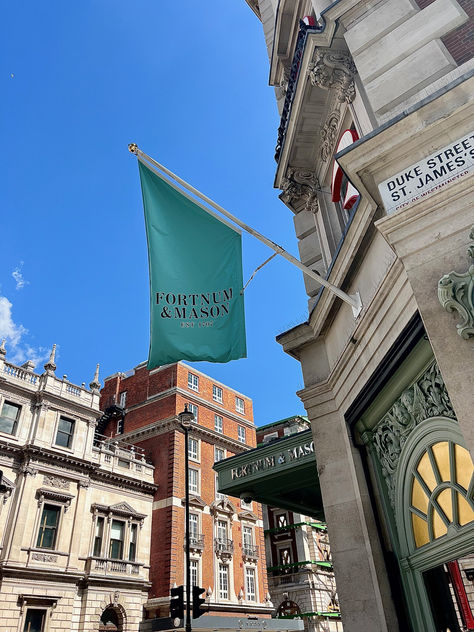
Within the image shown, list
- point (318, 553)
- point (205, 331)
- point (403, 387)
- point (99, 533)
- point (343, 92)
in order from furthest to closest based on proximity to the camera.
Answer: point (318, 553)
point (99, 533)
point (343, 92)
point (205, 331)
point (403, 387)

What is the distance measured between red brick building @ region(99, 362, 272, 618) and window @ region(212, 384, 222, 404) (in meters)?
0.10

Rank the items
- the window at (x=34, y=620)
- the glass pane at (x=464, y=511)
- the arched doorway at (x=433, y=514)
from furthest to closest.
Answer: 1. the window at (x=34, y=620)
2. the arched doorway at (x=433, y=514)
3. the glass pane at (x=464, y=511)

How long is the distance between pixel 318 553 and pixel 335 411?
149 ft

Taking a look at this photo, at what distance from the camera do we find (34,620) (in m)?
26.1

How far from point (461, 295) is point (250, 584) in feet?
135

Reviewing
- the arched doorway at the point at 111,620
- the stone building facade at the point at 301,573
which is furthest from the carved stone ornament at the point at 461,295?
the stone building facade at the point at 301,573

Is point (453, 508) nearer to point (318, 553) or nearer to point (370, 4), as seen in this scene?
point (370, 4)

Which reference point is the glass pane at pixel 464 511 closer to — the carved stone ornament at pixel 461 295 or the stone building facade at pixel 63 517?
the carved stone ornament at pixel 461 295

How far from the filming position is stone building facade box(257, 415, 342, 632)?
144 ft

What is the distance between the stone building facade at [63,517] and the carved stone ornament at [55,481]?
6cm

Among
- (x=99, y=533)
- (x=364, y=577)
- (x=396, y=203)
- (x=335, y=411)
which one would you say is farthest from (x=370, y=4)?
(x=99, y=533)

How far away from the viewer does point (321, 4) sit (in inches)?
328

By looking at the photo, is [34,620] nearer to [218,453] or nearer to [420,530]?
[218,453]

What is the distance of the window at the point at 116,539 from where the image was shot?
104ft
